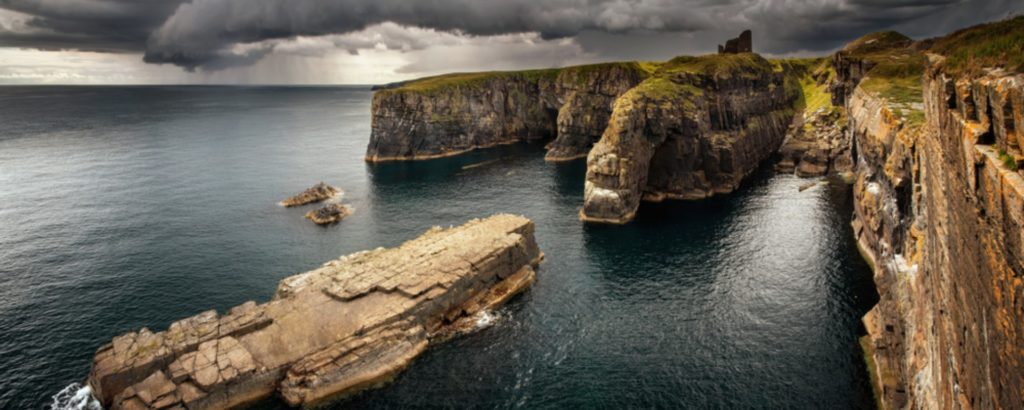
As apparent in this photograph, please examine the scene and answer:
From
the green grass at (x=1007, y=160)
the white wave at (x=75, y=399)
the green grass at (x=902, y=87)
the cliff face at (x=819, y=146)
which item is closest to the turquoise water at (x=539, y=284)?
the white wave at (x=75, y=399)

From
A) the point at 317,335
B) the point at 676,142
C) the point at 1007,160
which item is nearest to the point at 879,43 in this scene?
the point at 676,142

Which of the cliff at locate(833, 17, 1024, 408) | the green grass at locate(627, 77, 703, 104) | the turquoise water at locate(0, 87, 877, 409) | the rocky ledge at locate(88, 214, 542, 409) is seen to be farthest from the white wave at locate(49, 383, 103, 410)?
the green grass at locate(627, 77, 703, 104)

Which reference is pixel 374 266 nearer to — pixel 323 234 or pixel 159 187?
pixel 323 234

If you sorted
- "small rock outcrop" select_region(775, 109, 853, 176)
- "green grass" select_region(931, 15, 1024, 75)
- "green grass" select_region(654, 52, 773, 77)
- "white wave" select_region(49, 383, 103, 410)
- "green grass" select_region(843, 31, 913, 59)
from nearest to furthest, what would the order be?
"green grass" select_region(931, 15, 1024, 75) < "white wave" select_region(49, 383, 103, 410) < "small rock outcrop" select_region(775, 109, 853, 176) < "green grass" select_region(654, 52, 773, 77) < "green grass" select_region(843, 31, 913, 59)

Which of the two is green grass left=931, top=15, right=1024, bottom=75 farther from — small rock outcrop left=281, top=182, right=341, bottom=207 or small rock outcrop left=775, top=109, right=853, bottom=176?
small rock outcrop left=281, top=182, right=341, bottom=207

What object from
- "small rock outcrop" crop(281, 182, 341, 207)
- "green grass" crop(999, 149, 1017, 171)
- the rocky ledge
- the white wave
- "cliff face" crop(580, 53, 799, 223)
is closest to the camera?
"green grass" crop(999, 149, 1017, 171)

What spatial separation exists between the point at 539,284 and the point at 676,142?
5798cm

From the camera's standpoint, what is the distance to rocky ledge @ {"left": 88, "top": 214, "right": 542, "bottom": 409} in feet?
186

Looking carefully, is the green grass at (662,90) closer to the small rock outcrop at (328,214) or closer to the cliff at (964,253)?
the small rock outcrop at (328,214)

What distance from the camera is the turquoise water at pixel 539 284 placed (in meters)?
57.5

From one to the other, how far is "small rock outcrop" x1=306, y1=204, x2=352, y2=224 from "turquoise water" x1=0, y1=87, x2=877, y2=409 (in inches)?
124

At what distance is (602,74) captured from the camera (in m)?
198

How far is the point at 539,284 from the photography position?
82.6 metres

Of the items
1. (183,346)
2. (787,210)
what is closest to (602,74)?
(787,210)
